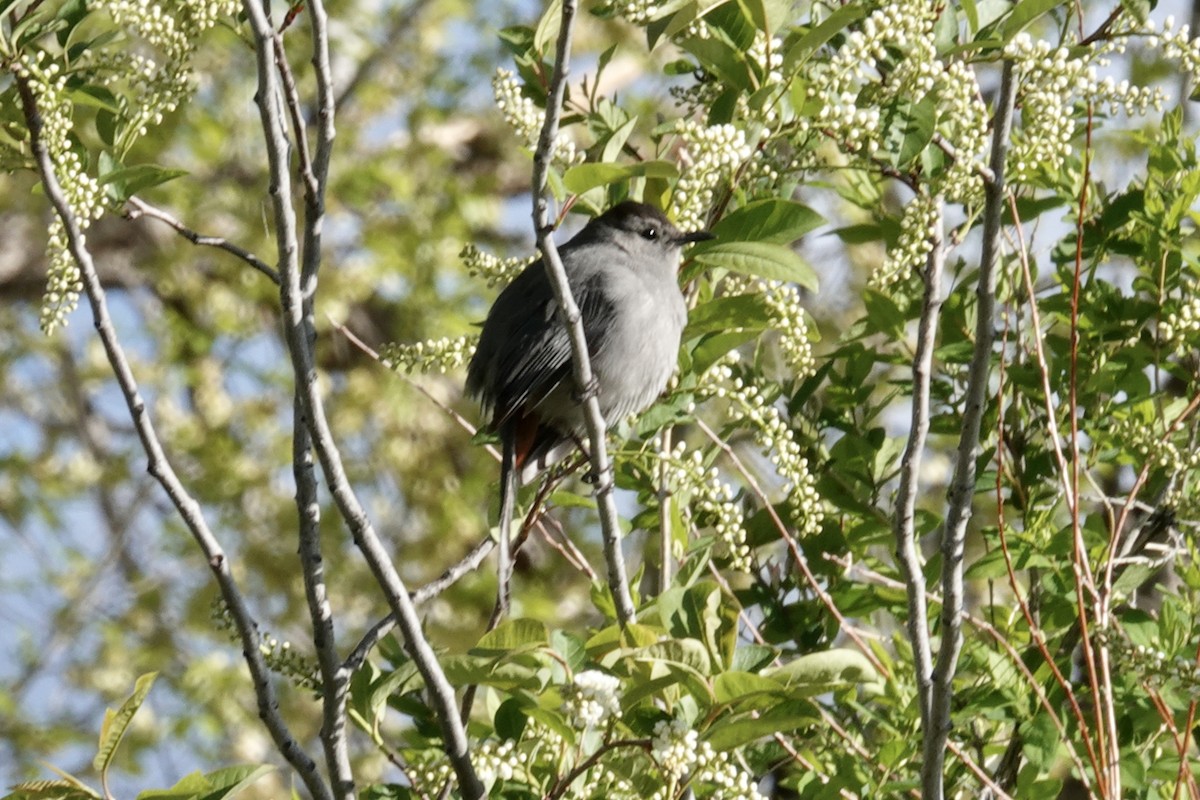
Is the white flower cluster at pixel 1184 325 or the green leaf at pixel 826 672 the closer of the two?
the green leaf at pixel 826 672

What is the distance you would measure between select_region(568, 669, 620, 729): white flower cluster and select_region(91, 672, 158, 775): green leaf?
0.67 metres

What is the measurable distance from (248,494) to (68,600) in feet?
6.06

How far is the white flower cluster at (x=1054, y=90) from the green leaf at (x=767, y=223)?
44cm

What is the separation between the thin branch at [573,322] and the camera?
8.73 feet

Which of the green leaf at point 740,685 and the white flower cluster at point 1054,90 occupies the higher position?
the white flower cluster at point 1054,90

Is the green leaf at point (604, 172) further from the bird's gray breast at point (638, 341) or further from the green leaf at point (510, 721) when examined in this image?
the bird's gray breast at point (638, 341)

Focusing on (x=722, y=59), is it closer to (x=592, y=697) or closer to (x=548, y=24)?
(x=548, y=24)

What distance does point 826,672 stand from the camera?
257cm

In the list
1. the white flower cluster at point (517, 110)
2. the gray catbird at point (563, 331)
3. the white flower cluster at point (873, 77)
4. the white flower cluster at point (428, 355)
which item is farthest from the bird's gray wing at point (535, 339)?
the white flower cluster at point (873, 77)

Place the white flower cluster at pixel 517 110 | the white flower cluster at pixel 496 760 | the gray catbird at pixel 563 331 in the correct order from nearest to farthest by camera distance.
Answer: the white flower cluster at pixel 496 760, the white flower cluster at pixel 517 110, the gray catbird at pixel 563 331

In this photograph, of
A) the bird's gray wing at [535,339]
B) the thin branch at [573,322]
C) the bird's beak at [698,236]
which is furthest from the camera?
the bird's gray wing at [535,339]

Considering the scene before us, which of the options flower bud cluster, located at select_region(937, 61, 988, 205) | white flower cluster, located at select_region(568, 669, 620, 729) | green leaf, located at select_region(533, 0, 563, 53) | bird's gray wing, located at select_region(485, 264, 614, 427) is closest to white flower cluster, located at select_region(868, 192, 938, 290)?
flower bud cluster, located at select_region(937, 61, 988, 205)

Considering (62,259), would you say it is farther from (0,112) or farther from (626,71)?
(626,71)

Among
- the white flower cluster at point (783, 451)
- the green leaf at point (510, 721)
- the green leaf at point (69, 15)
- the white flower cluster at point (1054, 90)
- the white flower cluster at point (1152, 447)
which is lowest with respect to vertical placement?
the green leaf at point (510, 721)
